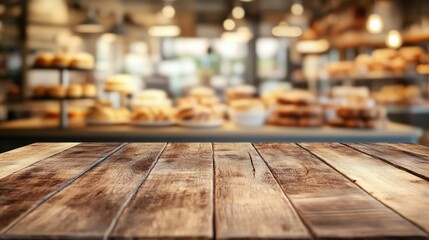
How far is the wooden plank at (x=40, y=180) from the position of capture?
3.56ft

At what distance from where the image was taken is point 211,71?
9797 mm

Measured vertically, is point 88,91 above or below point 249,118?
above

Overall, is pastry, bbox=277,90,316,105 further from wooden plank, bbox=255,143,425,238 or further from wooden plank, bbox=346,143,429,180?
wooden plank, bbox=255,143,425,238

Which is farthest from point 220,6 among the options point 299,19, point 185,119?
point 185,119

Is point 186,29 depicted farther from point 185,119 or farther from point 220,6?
point 185,119

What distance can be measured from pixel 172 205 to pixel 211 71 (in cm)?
876

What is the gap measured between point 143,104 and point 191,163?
3.60 metres

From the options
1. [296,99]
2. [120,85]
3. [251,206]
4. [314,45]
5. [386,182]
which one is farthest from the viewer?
[314,45]

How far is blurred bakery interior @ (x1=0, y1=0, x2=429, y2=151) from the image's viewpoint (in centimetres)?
450

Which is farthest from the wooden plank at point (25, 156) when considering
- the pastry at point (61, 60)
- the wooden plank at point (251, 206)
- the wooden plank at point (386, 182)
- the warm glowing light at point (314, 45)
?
the warm glowing light at point (314, 45)

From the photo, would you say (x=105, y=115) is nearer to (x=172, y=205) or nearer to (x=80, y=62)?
(x=80, y=62)

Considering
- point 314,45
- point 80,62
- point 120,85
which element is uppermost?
point 314,45

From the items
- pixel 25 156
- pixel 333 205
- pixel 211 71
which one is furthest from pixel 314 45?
pixel 333 205

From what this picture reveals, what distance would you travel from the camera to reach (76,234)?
90 cm
